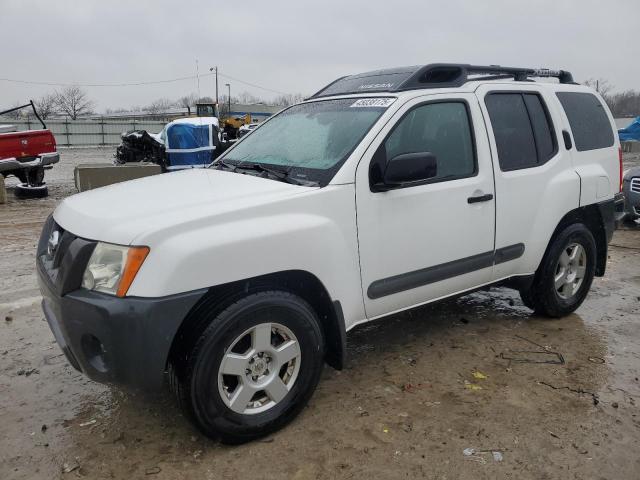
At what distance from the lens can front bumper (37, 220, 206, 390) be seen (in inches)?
91.4

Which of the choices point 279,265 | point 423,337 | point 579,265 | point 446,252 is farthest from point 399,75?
point 579,265

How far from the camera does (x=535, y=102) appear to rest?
410cm

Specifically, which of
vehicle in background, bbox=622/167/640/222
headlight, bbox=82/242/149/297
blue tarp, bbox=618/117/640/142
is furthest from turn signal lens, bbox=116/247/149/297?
blue tarp, bbox=618/117/640/142

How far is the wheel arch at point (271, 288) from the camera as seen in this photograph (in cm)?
255

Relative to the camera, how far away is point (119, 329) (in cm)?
232

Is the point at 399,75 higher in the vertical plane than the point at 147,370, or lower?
higher

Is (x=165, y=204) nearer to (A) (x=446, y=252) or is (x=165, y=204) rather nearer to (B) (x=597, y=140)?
(A) (x=446, y=252)

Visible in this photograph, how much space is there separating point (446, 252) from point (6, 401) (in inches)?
114

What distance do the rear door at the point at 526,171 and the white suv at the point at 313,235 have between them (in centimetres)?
1

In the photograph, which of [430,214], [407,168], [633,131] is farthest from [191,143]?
[633,131]

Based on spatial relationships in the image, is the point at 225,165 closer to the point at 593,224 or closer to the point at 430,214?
the point at 430,214

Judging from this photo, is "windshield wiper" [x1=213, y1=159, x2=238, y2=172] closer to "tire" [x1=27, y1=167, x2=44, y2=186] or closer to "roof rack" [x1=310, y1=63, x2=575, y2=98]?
"roof rack" [x1=310, y1=63, x2=575, y2=98]

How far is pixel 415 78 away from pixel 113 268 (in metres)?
2.23

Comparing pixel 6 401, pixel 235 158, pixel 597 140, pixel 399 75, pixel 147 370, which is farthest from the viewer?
pixel 597 140
